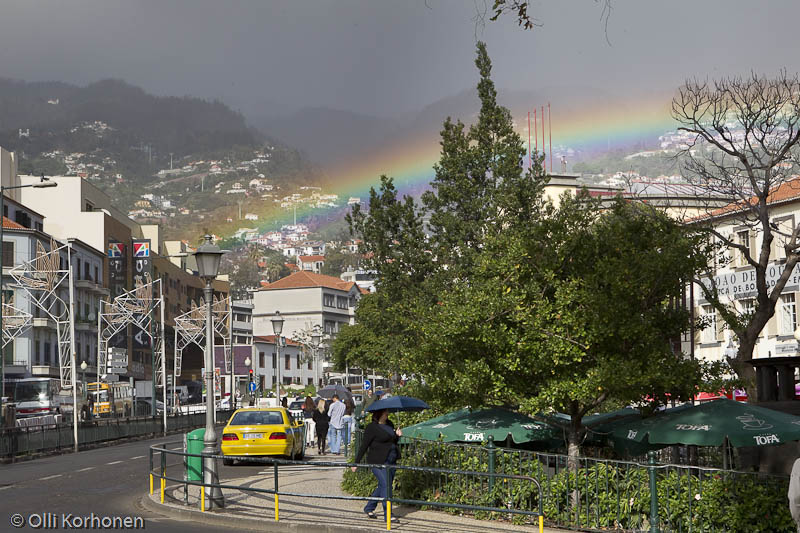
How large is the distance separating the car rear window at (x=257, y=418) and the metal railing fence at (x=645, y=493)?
12364mm

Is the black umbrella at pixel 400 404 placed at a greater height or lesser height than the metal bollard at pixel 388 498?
greater

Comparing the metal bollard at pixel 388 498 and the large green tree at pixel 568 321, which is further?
the large green tree at pixel 568 321

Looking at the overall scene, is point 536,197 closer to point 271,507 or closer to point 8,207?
point 271,507

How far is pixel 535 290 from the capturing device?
19.4m

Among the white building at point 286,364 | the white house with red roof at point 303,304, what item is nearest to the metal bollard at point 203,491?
the white building at point 286,364

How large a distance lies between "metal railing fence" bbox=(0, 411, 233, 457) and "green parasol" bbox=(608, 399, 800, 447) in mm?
23690

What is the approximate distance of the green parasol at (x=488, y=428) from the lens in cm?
2009

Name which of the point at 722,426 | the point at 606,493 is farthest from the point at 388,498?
the point at 722,426

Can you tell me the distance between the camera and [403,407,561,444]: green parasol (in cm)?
2009

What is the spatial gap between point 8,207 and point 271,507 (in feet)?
230

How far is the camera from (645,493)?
16.1 m

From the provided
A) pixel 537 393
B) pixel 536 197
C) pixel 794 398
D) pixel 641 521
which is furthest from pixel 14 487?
pixel 536 197

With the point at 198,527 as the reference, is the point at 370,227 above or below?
above

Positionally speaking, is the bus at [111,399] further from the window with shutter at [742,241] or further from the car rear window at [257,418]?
the car rear window at [257,418]
